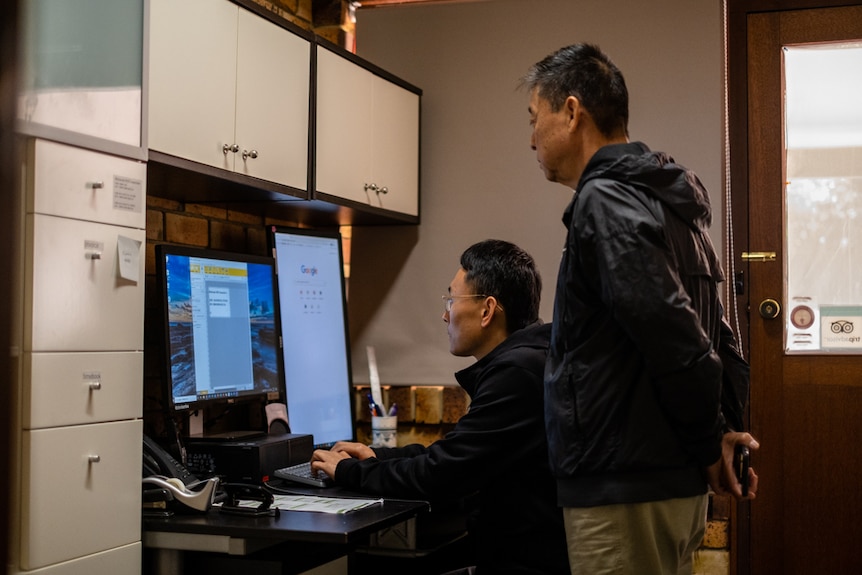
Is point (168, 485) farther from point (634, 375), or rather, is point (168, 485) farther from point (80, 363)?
point (634, 375)

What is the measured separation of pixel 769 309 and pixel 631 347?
1.90 metres

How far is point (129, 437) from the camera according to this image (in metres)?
1.95

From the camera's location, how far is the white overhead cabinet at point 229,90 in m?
2.22

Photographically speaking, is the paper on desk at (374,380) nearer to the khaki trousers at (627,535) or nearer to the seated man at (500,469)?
the seated man at (500,469)

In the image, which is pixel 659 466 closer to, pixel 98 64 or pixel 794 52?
pixel 98 64

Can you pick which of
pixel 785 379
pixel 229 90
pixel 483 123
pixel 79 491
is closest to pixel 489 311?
pixel 229 90

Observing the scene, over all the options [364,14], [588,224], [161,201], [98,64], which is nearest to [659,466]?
[588,224]

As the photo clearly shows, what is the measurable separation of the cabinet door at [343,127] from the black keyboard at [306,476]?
0.90 metres

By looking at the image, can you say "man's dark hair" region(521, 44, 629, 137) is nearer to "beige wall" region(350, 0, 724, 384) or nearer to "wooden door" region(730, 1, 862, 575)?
"beige wall" region(350, 0, 724, 384)

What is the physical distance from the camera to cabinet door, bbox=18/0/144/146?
175cm

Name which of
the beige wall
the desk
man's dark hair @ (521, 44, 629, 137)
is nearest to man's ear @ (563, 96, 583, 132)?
man's dark hair @ (521, 44, 629, 137)

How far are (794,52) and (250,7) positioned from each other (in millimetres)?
1908

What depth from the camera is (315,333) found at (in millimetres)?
3174

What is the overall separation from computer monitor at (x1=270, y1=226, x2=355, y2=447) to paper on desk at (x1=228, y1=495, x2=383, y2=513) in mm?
788
